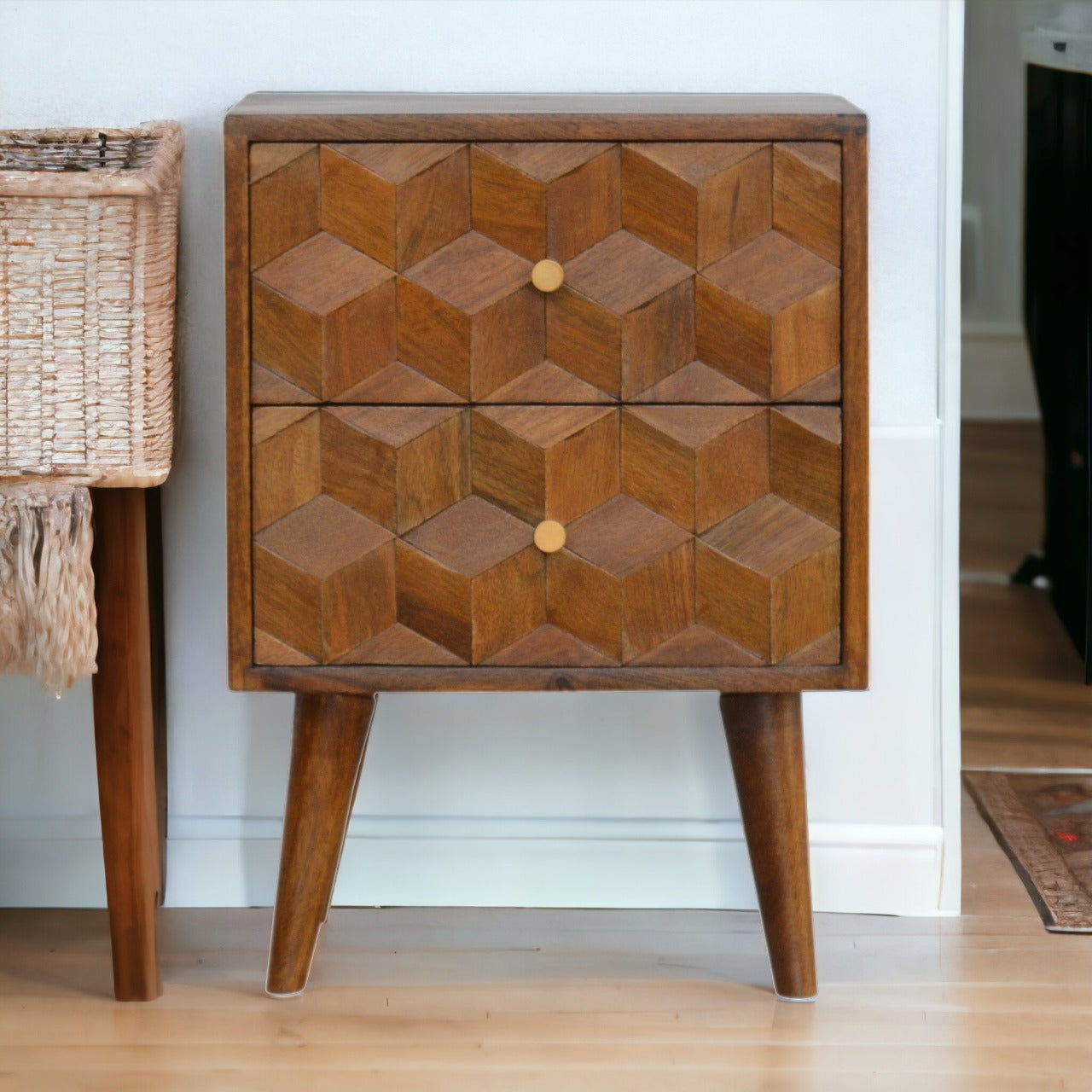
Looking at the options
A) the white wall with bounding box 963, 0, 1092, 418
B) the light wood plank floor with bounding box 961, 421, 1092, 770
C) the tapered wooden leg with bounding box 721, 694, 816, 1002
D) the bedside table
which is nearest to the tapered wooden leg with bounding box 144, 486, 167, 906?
the bedside table

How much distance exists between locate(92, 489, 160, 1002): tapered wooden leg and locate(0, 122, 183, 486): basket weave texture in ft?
0.22

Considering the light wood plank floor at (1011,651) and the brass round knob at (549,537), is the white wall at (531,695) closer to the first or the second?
the brass round knob at (549,537)

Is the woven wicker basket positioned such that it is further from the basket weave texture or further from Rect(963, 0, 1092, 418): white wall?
Rect(963, 0, 1092, 418): white wall

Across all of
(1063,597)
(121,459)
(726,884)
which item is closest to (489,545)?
(121,459)

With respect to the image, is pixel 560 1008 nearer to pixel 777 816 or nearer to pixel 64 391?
pixel 777 816

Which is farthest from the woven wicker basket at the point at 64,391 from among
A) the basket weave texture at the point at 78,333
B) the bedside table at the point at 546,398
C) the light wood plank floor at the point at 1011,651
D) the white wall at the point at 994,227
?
the white wall at the point at 994,227

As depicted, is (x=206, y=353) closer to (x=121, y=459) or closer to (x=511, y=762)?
(x=121, y=459)

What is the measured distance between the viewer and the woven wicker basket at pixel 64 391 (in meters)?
1.09

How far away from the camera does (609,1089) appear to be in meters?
1.05

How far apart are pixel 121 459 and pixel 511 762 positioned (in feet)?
1.71

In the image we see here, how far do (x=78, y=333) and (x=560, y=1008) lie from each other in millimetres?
697

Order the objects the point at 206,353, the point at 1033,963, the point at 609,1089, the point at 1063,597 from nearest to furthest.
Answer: the point at 609,1089, the point at 1033,963, the point at 206,353, the point at 1063,597

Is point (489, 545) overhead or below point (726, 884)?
overhead

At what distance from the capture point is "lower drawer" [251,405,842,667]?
3.48 ft
